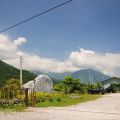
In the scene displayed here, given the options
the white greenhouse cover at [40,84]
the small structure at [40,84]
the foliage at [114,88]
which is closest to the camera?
the small structure at [40,84]

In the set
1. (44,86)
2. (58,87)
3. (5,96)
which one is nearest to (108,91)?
(58,87)

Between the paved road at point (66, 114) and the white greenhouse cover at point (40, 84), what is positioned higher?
the white greenhouse cover at point (40, 84)

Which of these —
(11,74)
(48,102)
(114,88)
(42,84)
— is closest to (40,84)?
(42,84)

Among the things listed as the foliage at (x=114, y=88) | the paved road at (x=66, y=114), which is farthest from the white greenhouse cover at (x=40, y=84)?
the foliage at (x=114, y=88)

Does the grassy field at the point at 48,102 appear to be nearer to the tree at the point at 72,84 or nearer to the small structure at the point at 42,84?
the small structure at the point at 42,84

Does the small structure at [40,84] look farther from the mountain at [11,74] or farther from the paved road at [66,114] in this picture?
the mountain at [11,74]

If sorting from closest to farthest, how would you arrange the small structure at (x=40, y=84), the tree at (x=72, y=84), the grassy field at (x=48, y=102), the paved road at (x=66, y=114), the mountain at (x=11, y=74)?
the paved road at (x=66, y=114) < the grassy field at (x=48, y=102) < the small structure at (x=40, y=84) < the tree at (x=72, y=84) < the mountain at (x=11, y=74)

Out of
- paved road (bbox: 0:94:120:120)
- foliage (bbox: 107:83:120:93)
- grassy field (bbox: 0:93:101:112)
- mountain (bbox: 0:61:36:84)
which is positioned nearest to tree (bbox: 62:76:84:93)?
foliage (bbox: 107:83:120:93)

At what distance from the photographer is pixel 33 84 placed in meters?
42.4

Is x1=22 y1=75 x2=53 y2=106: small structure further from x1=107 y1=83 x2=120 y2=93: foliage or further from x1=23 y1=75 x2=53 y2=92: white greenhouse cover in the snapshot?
x1=107 y1=83 x2=120 y2=93: foliage

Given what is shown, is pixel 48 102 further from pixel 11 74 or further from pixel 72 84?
pixel 11 74

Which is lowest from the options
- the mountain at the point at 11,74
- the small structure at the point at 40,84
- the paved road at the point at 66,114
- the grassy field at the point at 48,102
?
the paved road at the point at 66,114

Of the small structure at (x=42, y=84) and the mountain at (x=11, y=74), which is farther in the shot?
→ the mountain at (x=11, y=74)

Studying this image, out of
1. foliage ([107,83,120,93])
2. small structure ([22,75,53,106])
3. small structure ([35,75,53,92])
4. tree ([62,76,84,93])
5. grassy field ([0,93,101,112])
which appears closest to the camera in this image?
grassy field ([0,93,101,112])
